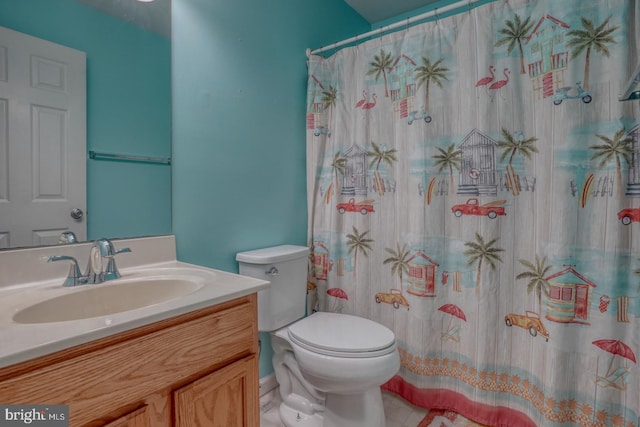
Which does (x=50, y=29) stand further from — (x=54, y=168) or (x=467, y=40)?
(x=467, y=40)

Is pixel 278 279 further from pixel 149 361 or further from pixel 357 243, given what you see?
pixel 149 361

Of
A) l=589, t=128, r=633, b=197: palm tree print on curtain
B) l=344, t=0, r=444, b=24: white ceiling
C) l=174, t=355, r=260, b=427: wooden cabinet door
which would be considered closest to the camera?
l=174, t=355, r=260, b=427: wooden cabinet door

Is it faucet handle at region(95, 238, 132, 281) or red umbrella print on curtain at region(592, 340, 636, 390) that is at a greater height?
faucet handle at region(95, 238, 132, 281)

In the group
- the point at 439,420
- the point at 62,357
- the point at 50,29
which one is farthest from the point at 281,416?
the point at 50,29

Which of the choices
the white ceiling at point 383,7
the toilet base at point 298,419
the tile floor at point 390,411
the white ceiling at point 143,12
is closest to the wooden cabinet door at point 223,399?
the toilet base at point 298,419

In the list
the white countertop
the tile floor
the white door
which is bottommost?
the tile floor

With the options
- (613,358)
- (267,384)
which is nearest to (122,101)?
(267,384)

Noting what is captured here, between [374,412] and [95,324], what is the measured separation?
114 centimetres

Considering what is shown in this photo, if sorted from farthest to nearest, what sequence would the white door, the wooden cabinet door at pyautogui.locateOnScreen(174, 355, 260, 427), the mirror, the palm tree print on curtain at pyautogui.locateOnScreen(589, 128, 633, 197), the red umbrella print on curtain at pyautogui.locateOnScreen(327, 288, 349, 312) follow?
the red umbrella print on curtain at pyautogui.locateOnScreen(327, 288, 349, 312)
the palm tree print on curtain at pyautogui.locateOnScreen(589, 128, 633, 197)
the mirror
the white door
the wooden cabinet door at pyautogui.locateOnScreen(174, 355, 260, 427)

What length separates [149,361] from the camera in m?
0.74

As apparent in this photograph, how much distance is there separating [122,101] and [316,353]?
120 cm

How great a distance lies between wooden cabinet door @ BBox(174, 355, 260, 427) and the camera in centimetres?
81

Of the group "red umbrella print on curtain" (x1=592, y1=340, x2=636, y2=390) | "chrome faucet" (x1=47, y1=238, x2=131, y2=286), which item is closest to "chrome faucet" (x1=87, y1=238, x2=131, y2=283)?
"chrome faucet" (x1=47, y1=238, x2=131, y2=286)

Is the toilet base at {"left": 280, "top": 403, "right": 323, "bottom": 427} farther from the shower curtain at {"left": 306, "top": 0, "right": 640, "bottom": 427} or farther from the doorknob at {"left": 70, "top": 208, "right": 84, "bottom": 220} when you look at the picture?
the doorknob at {"left": 70, "top": 208, "right": 84, "bottom": 220}
